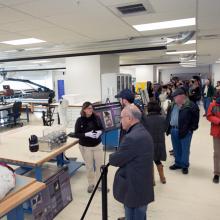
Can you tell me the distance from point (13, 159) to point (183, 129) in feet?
8.48

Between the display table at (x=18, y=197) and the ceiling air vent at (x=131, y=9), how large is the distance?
8.17ft

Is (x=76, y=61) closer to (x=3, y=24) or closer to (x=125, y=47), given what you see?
(x=125, y=47)

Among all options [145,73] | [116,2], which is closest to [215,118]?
[116,2]

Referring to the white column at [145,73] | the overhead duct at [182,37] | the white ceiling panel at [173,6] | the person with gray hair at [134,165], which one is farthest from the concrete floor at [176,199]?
the white column at [145,73]

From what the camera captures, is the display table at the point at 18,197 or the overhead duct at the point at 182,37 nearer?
the display table at the point at 18,197

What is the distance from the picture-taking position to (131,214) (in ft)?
6.93

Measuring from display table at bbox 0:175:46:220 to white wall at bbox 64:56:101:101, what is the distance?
547 centimetres

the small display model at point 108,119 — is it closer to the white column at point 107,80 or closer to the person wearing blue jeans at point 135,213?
the person wearing blue jeans at point 135,213

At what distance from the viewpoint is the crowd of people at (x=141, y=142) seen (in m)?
1.93

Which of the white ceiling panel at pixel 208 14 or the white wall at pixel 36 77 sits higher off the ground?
the white ceiling panel at pixel 208 14

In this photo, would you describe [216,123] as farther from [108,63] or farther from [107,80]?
[108,63]

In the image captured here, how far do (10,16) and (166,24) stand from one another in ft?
8.56

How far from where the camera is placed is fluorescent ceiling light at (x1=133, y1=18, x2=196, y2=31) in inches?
156

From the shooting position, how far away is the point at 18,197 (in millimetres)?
1645
